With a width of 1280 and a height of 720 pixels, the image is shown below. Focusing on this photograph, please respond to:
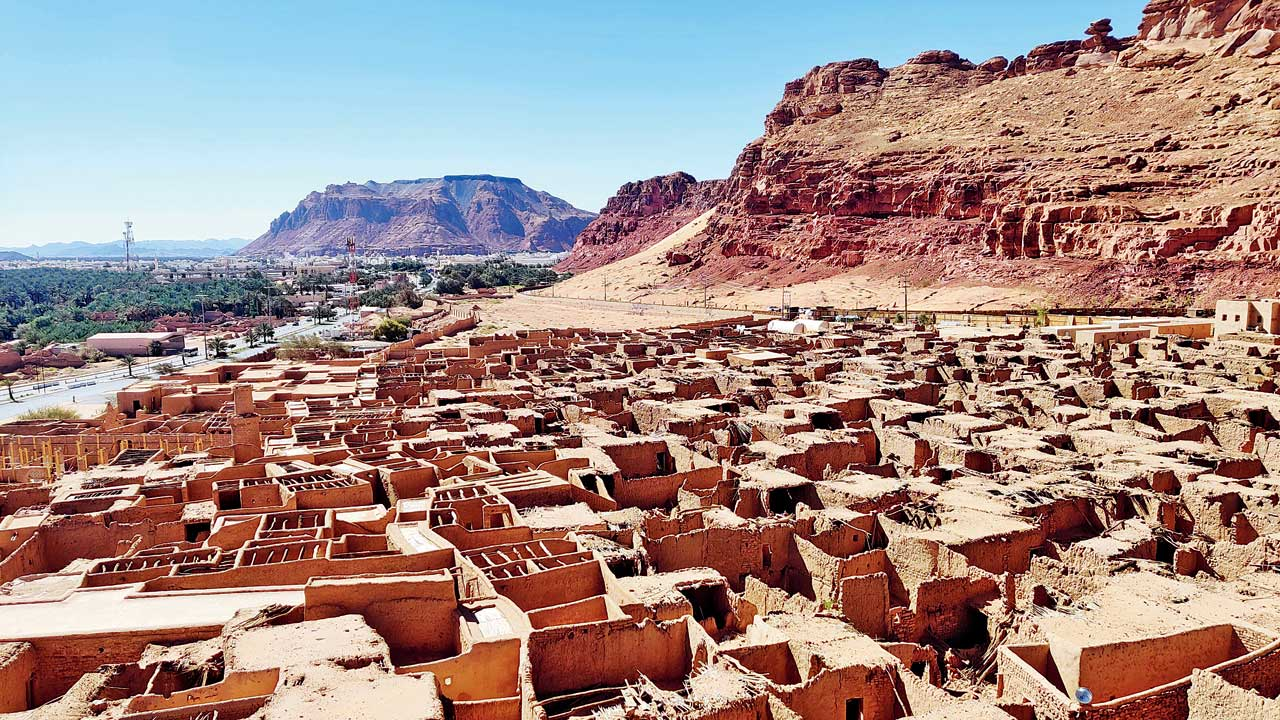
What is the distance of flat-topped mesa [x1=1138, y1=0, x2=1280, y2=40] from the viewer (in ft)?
252

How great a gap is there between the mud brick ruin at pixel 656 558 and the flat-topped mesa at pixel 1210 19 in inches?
2646

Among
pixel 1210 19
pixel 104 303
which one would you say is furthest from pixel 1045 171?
pixel 104 303

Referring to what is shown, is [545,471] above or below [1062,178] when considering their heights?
below

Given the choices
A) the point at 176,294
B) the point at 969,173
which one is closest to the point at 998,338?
the point at 969,173

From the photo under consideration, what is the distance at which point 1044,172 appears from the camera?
239 feet

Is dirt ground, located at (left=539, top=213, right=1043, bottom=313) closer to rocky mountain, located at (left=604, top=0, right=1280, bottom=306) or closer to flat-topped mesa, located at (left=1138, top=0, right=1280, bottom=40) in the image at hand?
rocky mountain, located at (left=604, top=0, right=1280, bottom=306)

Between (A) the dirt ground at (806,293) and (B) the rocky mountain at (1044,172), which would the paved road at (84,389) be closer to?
(A) the dirt ground at (806,293)

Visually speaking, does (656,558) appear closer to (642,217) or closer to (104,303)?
(104,303)

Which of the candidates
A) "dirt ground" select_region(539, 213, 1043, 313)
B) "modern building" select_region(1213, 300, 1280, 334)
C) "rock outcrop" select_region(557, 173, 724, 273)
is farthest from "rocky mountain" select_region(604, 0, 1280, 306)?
"rock outcrop" select_region(557, 173, 724, 273)

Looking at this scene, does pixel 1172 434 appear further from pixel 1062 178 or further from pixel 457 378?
pixel 1062 178

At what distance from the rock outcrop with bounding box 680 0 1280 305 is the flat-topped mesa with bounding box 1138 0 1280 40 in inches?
7.1

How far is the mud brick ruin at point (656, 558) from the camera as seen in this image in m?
10.4

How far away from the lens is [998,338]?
4400 cm

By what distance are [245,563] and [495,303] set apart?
266 feet
